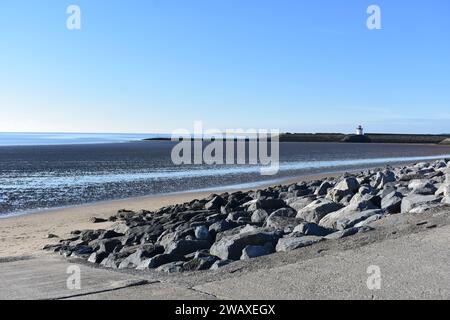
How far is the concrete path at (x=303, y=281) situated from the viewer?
16.6 feet

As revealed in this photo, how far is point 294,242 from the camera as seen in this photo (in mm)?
7043

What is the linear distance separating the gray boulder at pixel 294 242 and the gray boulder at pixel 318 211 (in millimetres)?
3266

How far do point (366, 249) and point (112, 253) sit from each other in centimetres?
403

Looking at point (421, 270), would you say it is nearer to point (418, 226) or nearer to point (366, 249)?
point (366, 249)

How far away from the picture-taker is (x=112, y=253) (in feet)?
28.5

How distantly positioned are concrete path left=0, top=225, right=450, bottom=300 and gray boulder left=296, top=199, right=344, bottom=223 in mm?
3686

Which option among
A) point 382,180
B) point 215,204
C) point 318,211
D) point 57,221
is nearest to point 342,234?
point 318,211

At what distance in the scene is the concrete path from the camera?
5.05 metres

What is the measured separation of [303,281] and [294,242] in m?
1.65

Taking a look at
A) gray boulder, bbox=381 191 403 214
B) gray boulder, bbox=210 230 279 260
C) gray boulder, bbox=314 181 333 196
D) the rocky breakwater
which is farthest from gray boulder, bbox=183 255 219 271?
gray boulder, bbox=314 181 333 196

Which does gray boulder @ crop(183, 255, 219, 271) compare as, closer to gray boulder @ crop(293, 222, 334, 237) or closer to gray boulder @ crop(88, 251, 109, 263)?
gray boulder @ crop(293, 222, 334, 237)

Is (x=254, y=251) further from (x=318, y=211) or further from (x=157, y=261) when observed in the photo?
(x=318, y=211)
